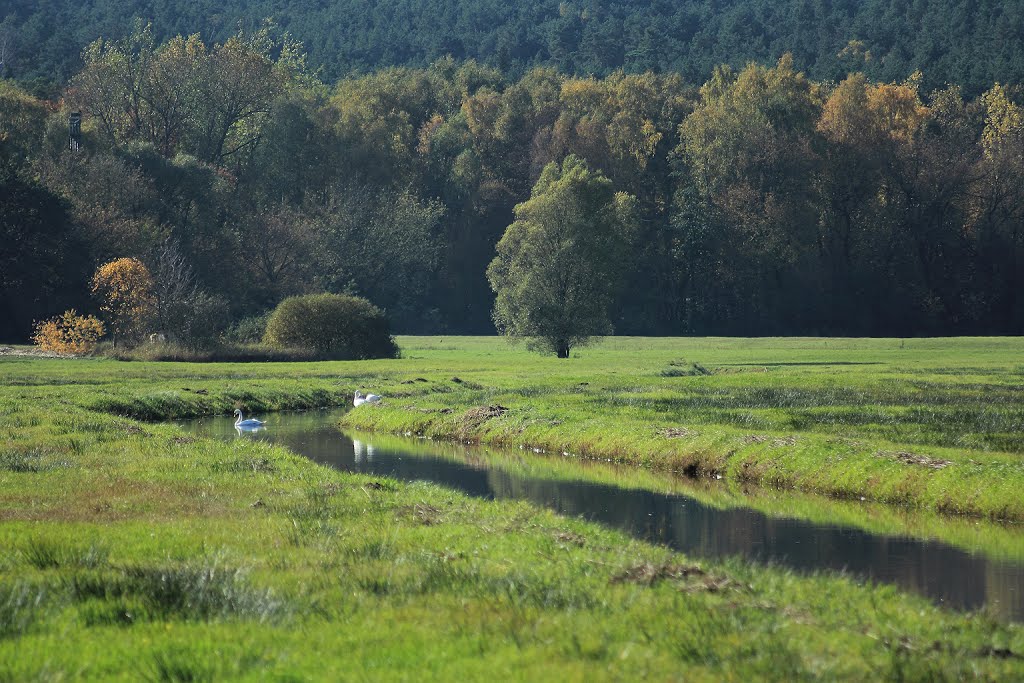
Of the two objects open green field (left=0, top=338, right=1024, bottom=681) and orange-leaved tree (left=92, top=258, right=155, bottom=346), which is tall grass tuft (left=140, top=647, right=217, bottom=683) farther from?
orange-leaved tree (left=92, top=258, right=155, bottom=346)

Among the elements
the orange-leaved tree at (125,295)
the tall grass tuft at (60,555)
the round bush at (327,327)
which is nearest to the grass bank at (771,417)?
the round bush at (327,327)

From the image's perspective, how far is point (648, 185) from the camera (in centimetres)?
12000

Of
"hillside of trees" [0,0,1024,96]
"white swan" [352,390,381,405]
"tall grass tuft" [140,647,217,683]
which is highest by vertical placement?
"hillside of trees" [0,0,1024,96]

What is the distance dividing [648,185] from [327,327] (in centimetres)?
5267

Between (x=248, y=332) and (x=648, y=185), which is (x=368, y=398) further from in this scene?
(x=648, y=185)

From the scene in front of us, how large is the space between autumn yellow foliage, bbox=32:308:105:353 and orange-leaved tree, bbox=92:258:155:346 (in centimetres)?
113

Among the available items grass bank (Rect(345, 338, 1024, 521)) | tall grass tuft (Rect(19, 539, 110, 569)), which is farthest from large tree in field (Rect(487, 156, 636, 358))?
tall grass tuft (Rect(19, 539, 110, 569))

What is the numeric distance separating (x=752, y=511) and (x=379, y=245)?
89.8m

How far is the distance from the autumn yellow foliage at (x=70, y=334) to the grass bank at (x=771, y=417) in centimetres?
1997

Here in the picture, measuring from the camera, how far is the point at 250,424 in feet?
125

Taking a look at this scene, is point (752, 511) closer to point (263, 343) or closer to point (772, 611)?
point (772, 611)

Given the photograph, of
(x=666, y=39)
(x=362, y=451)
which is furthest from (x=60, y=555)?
(x=666, y=39)

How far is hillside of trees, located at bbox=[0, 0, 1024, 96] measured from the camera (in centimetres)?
14262

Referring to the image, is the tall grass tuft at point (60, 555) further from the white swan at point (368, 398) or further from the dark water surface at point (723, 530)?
the white swan at point (368, 398)
